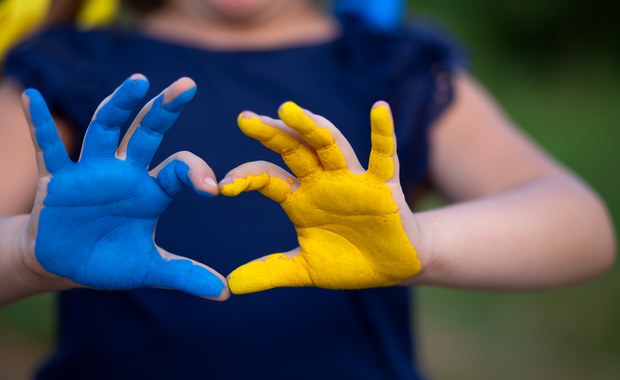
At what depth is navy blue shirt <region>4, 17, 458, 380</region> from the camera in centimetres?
90

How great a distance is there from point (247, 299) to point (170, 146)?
21 centimetres

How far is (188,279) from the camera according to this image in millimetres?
662

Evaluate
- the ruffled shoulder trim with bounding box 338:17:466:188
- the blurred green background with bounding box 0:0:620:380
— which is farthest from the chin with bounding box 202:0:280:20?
the blurred green background with bounding box 0:0:620:380

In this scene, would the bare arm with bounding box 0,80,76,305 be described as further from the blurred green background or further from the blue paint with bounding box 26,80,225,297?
the blurred green background

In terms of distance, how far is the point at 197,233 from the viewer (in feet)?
2.97

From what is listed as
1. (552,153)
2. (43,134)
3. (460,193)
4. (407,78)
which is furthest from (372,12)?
(552,153)

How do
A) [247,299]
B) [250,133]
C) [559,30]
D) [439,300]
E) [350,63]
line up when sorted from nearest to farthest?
[250,133]
[247,299]
[350,63]
[439,300]
[559,30]

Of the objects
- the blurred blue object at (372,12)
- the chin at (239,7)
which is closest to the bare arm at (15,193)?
the chin at (239,7)

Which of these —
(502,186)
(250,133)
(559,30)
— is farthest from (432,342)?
(559,30)

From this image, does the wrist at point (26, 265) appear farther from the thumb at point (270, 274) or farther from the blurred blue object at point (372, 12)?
the blurred blue object at point (372, 12)

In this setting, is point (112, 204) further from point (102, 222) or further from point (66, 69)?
point (66, 69)

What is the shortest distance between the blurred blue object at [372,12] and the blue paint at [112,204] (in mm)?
618

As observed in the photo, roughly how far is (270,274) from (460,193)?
44cm

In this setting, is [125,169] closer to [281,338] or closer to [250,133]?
[250,133]
